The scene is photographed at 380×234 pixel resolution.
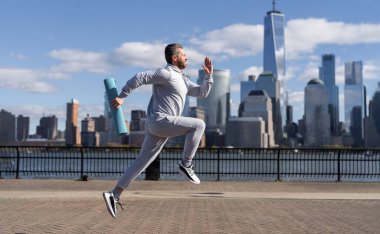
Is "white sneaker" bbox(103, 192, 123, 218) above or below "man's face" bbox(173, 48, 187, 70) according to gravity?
below

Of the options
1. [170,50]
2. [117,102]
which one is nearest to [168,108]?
[117,102]

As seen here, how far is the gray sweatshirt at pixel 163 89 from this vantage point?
6.49 metres

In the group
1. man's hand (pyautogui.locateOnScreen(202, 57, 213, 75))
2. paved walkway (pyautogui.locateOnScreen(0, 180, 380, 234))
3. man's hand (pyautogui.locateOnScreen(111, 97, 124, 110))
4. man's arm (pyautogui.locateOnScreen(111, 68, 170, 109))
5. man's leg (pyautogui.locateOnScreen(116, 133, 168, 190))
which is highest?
man's hand (pyautogui.locateOnScreen(202, 57, 213, 75))

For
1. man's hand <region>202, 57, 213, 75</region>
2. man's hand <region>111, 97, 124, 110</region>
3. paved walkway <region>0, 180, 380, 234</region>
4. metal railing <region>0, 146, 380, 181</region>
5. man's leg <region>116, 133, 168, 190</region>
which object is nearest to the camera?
man's hand <region>111, 97, 124, 110</region>

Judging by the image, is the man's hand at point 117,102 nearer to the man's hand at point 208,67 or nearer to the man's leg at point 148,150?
the man's leg at point 148,150

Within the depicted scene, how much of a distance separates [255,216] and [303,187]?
7.54 m

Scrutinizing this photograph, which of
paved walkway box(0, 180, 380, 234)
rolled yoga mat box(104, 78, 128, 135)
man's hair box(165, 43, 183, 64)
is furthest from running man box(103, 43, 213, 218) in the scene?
paved walkway box(0, 180, 380, 234)

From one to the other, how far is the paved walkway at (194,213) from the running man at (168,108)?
1.19m

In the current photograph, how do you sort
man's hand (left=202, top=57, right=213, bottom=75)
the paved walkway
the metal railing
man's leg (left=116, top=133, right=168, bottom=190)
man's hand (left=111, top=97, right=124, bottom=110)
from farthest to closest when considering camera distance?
1. the metal railing
2. the paved walkway
3. man's hand (left=202, top=57, right=213, bottom=75)
4. man's leg (left=116, top=133, right=168, bottom=190)
5. man's hand (left=111, top=97, right=124, bottom=110)

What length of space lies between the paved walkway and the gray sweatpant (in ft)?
3.52

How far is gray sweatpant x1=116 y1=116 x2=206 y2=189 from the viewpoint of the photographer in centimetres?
650

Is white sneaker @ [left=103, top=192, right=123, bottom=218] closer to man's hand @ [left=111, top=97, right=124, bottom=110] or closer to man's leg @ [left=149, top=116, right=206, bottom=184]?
man's leg @ [left=149, top=116, right=206, bottom=184]

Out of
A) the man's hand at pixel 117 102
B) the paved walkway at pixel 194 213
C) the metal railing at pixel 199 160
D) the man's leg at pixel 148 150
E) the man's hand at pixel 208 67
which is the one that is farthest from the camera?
the metal railing at pixel 199 160

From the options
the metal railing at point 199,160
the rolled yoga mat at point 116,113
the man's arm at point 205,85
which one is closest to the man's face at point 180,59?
the man's arm at point 205,85
